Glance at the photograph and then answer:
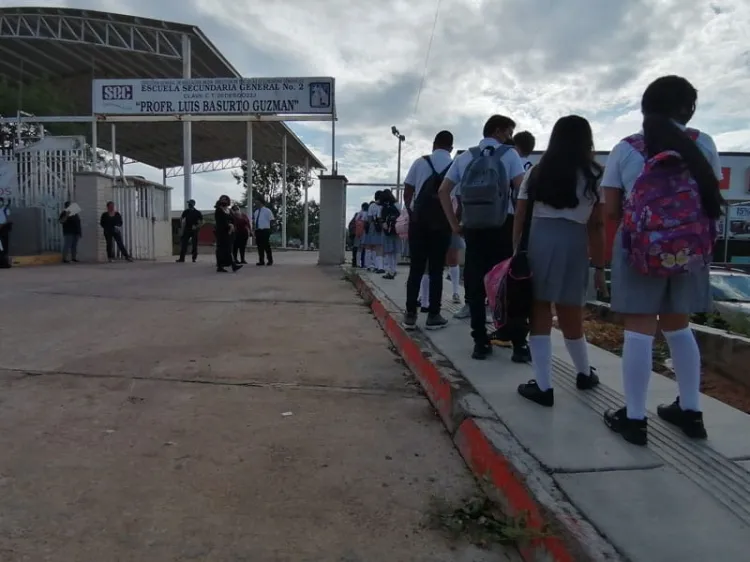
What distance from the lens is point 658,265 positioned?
253 cm

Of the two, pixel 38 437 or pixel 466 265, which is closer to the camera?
pixel 38 437

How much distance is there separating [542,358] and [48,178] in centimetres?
1459

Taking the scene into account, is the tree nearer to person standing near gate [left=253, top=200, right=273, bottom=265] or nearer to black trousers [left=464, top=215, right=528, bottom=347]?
person standing near gate [left=253, top=200, right=273, bottom=265]

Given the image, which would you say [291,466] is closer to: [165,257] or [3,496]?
[3,496]

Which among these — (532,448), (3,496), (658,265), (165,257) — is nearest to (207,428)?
(3,496)

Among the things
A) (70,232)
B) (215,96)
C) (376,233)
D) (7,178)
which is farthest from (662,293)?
(215,96)

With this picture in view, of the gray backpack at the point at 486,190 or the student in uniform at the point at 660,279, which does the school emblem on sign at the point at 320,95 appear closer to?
the gray backpack at the point at 486,190

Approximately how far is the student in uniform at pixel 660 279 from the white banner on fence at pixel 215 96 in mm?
13417

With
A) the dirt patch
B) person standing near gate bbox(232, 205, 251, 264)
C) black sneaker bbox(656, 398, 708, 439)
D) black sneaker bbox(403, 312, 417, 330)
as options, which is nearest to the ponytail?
black sneaker bbox(656, 398, 708, 439)

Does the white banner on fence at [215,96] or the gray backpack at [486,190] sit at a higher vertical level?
the white banner on fence at [215,96]

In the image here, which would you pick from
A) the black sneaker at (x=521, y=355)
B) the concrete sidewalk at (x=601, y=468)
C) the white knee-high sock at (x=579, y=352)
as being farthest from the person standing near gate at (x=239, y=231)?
the white knee-high sock at (x=579, y=352)

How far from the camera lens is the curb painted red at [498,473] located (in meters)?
1.93

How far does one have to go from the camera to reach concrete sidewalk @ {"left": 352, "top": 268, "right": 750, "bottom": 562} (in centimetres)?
192

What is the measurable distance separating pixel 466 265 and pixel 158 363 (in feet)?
8.02
